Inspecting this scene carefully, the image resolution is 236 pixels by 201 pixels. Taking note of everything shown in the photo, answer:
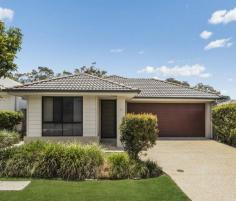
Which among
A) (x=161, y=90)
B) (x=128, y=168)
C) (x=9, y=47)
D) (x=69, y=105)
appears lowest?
(x=128, y=168)

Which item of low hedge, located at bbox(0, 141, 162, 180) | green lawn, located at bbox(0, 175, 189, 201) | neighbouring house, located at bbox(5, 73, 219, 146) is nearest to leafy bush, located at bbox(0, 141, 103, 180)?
low hedge, located at bbox(0, 141, 162, 180)

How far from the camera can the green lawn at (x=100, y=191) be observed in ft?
24.3

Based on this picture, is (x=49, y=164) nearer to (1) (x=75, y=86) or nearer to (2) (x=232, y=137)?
(1) (x=75, y=86)

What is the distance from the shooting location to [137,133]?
33.9 feet

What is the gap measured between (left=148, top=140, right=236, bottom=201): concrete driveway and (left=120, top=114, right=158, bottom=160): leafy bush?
140cm

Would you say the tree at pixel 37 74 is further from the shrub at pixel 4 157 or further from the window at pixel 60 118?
the shrub at pixel 4 157

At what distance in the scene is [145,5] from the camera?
17672 mm

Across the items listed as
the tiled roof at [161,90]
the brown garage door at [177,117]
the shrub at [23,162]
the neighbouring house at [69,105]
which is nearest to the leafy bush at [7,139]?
the neighbouring house at [69,105]

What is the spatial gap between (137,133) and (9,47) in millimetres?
5981

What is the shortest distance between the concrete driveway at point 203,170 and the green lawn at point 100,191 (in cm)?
61

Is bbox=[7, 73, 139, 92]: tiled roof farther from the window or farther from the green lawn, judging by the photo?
the green lawn

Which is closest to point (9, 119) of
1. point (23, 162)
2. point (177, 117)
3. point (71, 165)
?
point (23, 162)

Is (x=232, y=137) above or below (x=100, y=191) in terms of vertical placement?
above

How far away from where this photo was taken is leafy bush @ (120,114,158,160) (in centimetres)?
1034
